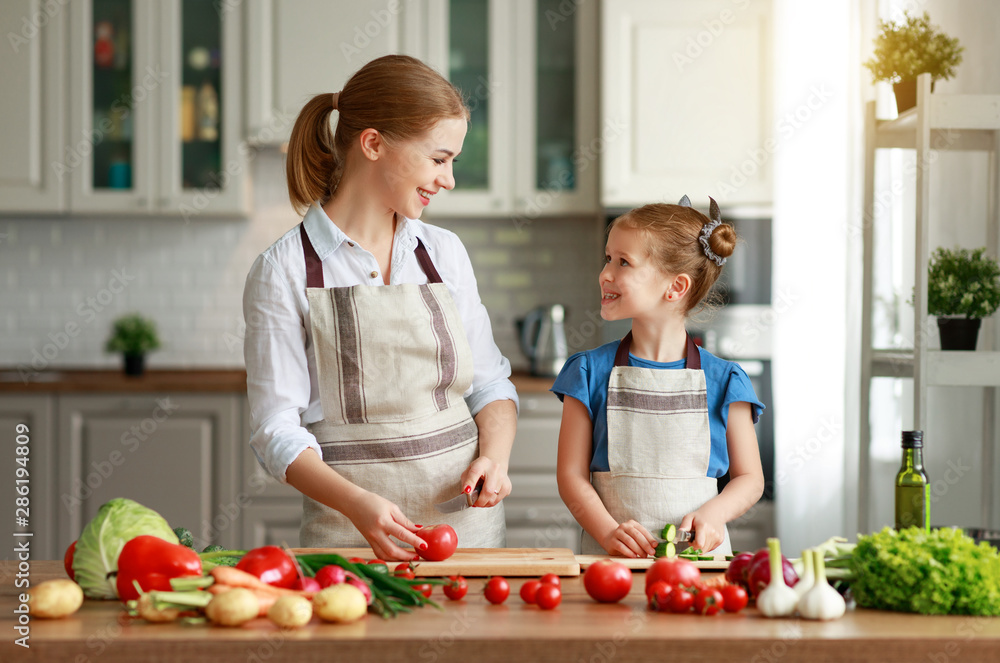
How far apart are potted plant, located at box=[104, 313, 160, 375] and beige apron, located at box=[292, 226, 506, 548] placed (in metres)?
2.13

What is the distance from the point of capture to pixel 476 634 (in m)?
0.85

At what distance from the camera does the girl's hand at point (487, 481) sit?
1286 millimetres

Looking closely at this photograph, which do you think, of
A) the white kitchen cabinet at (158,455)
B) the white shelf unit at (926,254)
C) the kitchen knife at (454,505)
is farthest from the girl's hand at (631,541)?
the white kitchen cabinet at (158,455)

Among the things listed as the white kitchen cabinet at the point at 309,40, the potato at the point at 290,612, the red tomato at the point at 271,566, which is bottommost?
the potato at the point at 290,612

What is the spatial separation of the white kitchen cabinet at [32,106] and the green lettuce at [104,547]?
2670 mm

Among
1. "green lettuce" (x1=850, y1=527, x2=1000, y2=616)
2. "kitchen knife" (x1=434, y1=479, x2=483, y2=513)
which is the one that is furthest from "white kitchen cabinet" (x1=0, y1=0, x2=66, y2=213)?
"green lettuce" (x1=850, y1=527, x2=1000, y2=616)

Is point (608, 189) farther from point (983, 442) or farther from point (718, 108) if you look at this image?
point (983, 442)

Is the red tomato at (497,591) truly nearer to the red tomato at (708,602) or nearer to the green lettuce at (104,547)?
the red tomato at (708,602)

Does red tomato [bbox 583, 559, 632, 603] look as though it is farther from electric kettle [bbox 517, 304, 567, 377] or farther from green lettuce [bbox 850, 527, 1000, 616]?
electric kettle [bbox 517, 304, 567, 377]

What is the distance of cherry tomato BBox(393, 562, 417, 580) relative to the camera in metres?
1.01

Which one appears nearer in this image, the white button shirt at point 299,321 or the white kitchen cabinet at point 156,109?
the white button shirt at point 299,321

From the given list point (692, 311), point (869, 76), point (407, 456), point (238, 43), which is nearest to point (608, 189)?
point (869, 76)

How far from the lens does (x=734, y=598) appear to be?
2.99 ft

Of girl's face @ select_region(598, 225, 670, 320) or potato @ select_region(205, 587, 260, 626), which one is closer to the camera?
potato @ select_region(205, 587, 260, 626)
